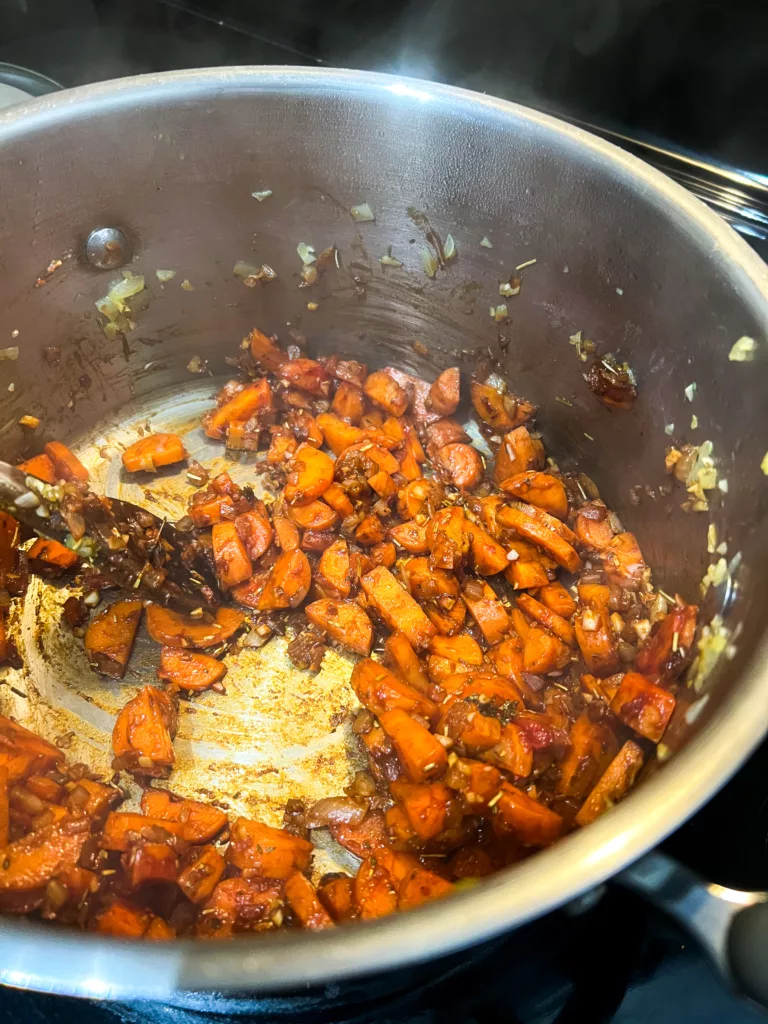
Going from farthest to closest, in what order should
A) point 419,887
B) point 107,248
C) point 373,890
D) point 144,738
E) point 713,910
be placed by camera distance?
point 107,248 → point 144,738 → point 373,890 → point 419,887 → point 713,910

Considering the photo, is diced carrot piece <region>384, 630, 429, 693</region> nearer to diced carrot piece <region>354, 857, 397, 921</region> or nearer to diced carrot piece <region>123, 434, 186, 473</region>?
diced carrot piece <region>354, 857, 397, 921</region>

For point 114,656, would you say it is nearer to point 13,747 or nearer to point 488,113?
point 13,747

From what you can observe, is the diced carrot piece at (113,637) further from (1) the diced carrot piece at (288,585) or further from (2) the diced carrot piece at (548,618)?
(2) the diced carrot piece at (548,618)

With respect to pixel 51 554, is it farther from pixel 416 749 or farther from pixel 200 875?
pixel 416 749

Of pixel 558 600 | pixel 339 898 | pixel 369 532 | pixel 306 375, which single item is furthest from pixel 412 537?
pixel 339 898

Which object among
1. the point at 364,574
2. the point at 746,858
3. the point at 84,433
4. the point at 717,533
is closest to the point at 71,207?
the point at 84,433

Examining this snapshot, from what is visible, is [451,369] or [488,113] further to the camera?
[451,369]

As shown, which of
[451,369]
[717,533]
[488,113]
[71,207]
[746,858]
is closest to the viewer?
[746,858]
